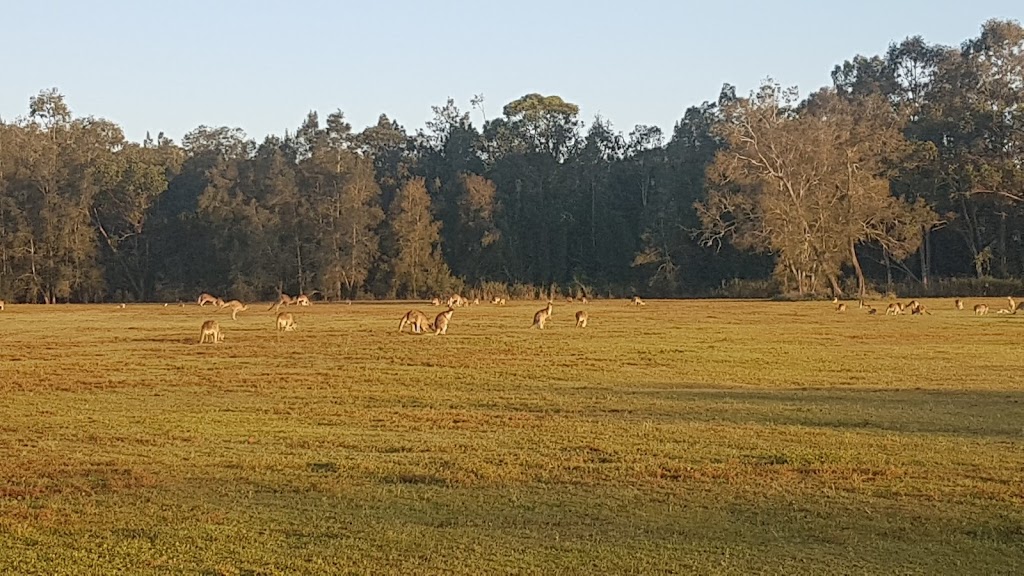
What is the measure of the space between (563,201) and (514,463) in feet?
245

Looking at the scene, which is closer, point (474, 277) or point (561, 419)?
point (561, 419)

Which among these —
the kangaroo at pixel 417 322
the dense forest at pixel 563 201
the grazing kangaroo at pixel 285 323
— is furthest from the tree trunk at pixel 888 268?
the grazing kangaroo at pixel 285 323

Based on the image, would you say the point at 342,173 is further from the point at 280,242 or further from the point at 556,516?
the point at 556,516

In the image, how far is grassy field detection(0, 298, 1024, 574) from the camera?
768cm

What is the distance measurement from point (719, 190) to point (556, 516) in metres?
65.9

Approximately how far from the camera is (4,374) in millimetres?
20547

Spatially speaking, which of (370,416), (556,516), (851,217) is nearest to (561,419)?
(370,416)

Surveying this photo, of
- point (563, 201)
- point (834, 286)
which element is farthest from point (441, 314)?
point (563, 201)

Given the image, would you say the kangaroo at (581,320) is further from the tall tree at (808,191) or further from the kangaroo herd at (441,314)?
the tall tree at (808,191)

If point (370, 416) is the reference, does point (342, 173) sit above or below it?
above

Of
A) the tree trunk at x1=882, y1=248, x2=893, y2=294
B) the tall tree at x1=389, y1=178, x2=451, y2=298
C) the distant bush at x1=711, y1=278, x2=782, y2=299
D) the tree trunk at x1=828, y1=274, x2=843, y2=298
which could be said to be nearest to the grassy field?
the tree trunk at x1=828, y1=274, x2=843, y2=298

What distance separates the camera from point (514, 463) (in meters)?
11.2

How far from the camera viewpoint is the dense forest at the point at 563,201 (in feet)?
205

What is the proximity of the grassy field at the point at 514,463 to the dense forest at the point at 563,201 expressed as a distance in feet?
130
